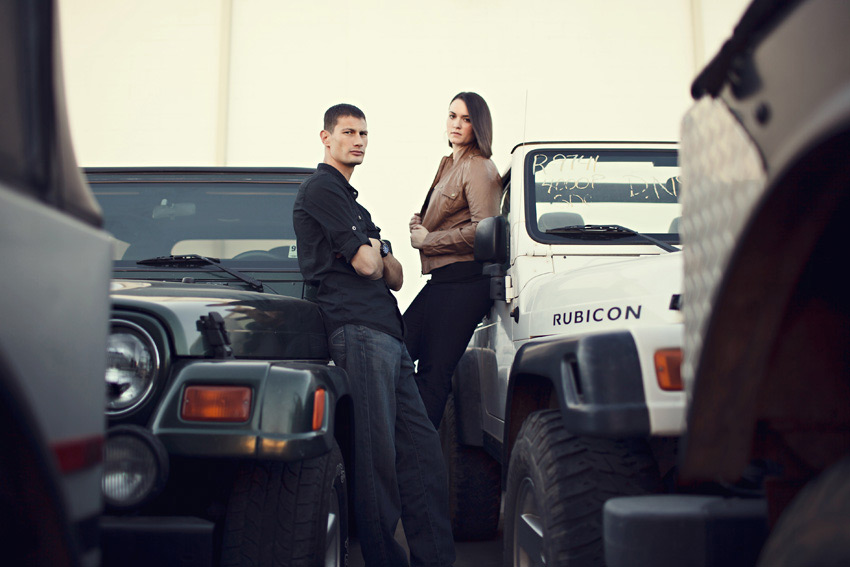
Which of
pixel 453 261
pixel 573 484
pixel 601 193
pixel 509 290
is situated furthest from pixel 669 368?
pixel 453 261

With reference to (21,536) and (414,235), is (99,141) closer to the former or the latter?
(414,235)

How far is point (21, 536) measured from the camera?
3.74 feet

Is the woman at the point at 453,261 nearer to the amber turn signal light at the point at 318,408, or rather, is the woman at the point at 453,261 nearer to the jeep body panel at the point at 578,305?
the jeep body panel at the point at 578,305

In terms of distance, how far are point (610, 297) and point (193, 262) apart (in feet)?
5.51

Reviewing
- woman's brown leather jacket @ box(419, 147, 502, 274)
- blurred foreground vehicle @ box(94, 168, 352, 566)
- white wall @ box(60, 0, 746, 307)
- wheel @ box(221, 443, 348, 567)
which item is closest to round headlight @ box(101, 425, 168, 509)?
blurred foreground vehicle @ box(94, 168, 352, 566)

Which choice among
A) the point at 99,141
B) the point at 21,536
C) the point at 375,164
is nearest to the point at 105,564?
the point at 21,536

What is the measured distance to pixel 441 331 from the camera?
3.60m

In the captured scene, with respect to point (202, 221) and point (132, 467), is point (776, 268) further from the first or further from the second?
point (202, 221)

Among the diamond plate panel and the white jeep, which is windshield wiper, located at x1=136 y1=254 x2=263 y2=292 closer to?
the white jeep

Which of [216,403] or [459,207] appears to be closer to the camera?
[216,403]

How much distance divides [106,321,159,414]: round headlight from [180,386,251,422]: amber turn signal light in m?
0.14

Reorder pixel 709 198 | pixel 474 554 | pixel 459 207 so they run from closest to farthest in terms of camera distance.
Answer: pixel 709 198 → pixel 459 207 → pixel 474 554

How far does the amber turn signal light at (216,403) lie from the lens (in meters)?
1.99

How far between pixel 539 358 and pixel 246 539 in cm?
107
